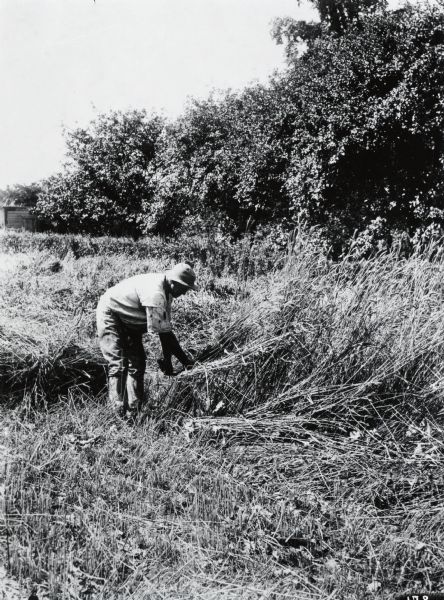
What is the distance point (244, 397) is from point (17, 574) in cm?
196

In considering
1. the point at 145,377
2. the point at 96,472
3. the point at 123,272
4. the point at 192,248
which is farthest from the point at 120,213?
the point at 96,472

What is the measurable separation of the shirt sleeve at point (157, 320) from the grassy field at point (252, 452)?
0.41 meters

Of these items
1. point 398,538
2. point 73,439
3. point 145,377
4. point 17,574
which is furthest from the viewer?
point 145,377

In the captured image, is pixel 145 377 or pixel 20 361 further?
pixel 145 377

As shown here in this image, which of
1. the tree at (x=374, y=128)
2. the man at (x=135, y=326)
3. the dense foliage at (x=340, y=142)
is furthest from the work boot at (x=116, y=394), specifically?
the tree at (x=374, y=128)

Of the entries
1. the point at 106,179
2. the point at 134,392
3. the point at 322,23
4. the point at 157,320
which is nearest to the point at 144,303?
the point at 157,320

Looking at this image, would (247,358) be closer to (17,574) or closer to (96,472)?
(96,472)

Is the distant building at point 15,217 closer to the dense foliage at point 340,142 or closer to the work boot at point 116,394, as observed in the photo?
the dense foliage at point 340,142

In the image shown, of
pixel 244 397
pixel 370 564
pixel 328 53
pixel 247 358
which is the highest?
pixel 328 53

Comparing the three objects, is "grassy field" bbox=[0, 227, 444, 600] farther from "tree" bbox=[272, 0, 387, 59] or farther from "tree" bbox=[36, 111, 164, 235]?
"tree" bbox=[36, 111, 164, 235]

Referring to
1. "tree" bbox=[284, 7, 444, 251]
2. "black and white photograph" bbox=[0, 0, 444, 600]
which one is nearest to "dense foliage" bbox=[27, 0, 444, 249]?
"tree" bbox=[284, 7, 444, 251]

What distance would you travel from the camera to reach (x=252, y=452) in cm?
339

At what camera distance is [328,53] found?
11.9 metres

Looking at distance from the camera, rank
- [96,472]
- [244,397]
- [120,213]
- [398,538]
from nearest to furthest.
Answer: [398,538], [96,472], [244,397], [120,213]
